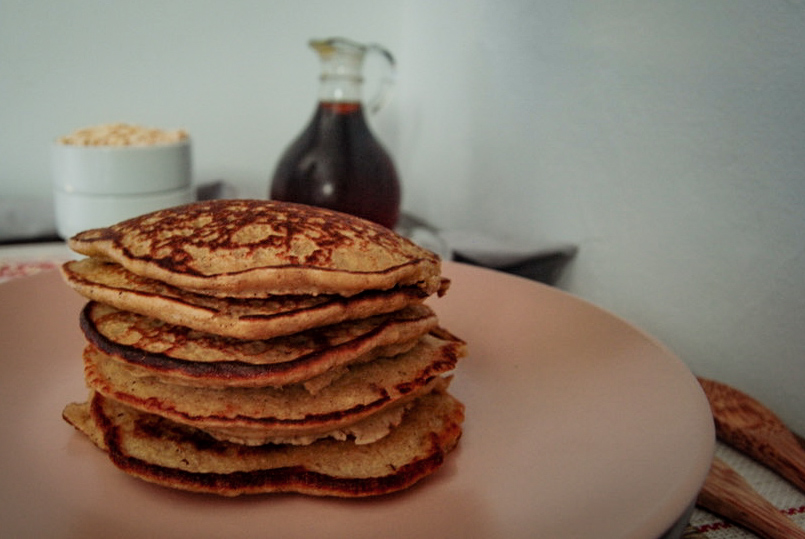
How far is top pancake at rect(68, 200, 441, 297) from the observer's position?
84cm

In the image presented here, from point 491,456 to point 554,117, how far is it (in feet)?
3.87

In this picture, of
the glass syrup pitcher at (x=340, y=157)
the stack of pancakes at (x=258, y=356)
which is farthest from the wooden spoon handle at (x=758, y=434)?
the glass syrup pitcher at (x=340, y=157)

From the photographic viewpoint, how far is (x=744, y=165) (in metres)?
1.29

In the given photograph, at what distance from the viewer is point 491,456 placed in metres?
0.94

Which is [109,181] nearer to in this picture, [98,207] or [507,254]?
[98,207]

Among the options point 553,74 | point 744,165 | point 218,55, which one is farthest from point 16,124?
point 744,165

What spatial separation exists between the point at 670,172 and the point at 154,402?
1161mm

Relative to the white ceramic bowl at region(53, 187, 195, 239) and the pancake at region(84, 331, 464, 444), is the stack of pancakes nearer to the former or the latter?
the pancake at region(84, 331, 464, 444)

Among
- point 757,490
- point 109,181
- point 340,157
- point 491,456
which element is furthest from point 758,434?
point 109,181

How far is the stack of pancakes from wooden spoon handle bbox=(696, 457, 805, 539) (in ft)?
1.24

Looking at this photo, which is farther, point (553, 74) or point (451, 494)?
point (553, 74)

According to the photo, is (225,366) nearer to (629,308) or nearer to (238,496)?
(238,496)

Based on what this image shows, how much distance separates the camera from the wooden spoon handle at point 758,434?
106 centimetres

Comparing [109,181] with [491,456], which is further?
[109,181]
